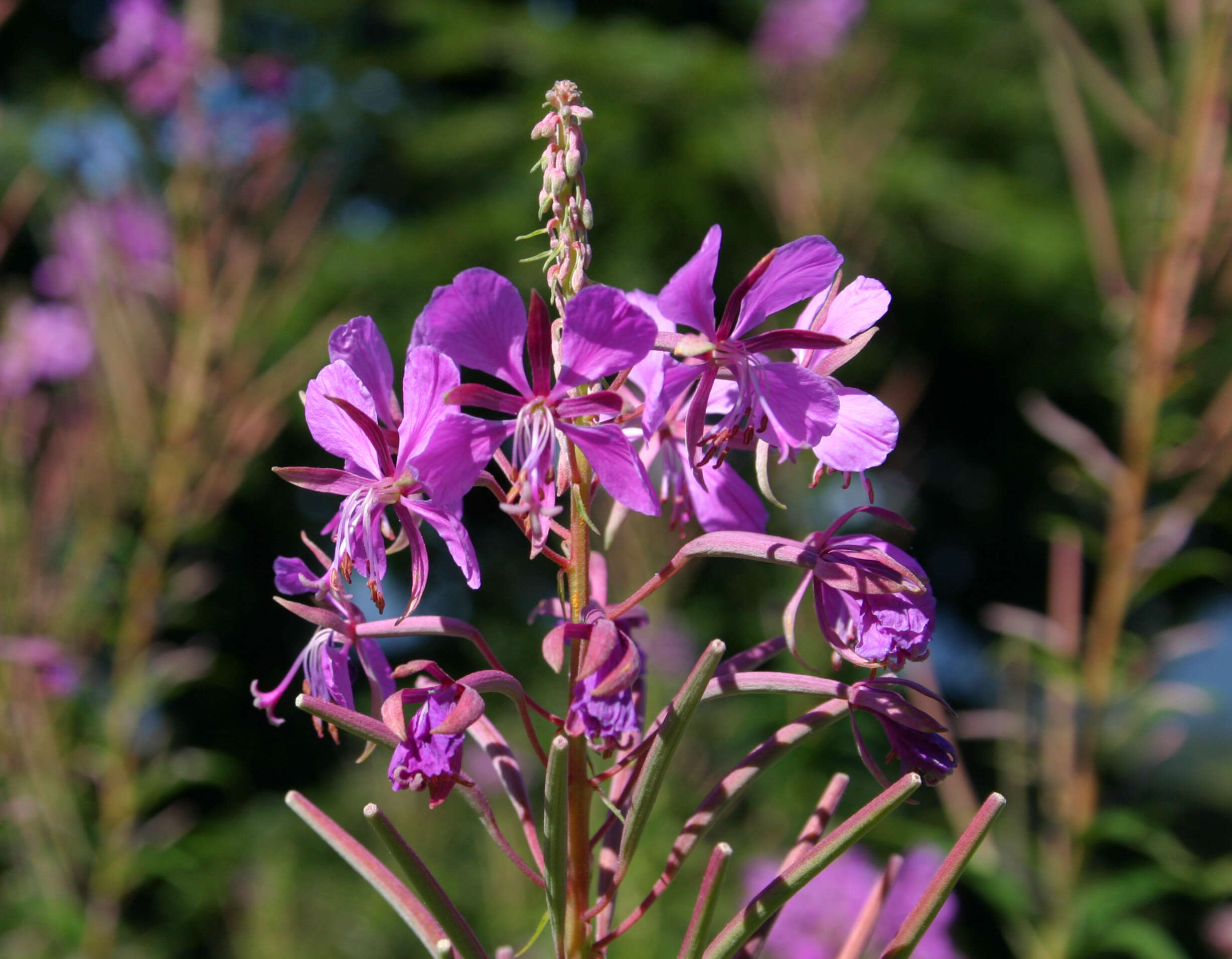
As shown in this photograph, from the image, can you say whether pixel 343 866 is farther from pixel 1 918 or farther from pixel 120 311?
pixel 120 311

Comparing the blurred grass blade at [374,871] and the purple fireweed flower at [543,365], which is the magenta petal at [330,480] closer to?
the purple fireweed flower at [543,365]

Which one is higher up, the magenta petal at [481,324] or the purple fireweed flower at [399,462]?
the magenta petal at [481,324]

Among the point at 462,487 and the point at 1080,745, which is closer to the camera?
the point at 462,487

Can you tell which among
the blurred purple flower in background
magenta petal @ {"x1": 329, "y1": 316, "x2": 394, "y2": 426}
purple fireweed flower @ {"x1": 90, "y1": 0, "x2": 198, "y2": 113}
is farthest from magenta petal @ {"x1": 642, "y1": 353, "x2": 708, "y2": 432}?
the blurred purple flower in background

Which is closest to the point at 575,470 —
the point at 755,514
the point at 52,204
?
the point at 755,514

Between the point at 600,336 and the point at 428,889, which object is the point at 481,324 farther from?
the point at 428,889

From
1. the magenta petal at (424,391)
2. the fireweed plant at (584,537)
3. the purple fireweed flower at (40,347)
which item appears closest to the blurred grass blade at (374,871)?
the fireweed plant at (584,537)

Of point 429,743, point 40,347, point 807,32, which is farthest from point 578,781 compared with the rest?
point 807,32
